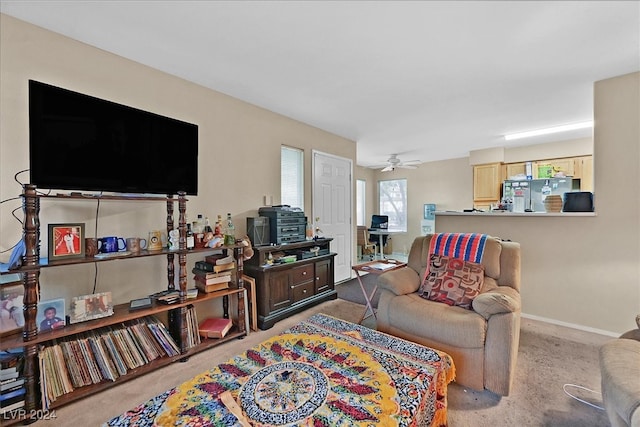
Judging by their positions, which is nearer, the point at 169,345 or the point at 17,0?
the point at 17,0

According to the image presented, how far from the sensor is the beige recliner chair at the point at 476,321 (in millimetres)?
1691

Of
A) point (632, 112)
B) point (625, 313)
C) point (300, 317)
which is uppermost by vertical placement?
point (632, 112)

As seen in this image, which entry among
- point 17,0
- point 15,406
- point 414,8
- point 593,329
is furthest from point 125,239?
point 593,329

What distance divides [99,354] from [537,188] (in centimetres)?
635

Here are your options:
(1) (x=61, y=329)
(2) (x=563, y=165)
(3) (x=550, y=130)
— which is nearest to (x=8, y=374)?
(1) (x=61, y=329)

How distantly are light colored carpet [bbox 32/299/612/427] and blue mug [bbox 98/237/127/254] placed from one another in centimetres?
95

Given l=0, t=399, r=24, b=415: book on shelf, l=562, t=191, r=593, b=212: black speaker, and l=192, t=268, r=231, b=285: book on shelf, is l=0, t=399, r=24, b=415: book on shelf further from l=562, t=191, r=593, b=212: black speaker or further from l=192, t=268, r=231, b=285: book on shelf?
l=562, t=191, r=593, b=212: black speaker

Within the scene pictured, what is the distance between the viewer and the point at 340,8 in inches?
64.6

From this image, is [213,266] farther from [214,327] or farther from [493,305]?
[493,305]

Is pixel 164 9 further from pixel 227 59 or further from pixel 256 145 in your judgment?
pixel 256 145

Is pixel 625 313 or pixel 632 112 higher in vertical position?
pixel 632 112

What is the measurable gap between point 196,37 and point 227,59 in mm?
312

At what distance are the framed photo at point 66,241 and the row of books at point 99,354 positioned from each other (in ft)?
1.92

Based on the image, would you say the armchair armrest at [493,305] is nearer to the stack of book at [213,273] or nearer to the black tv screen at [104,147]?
the stack of book at [213,273]
